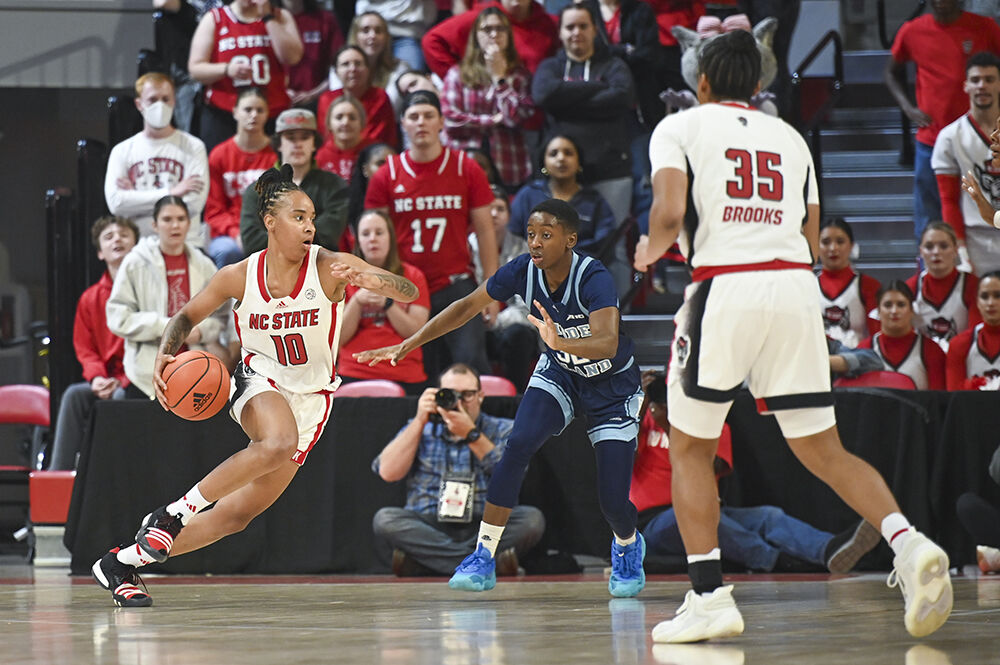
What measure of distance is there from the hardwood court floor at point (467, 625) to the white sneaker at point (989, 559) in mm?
336

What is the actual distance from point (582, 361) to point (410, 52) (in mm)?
5574

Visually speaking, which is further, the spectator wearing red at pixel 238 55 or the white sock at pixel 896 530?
the spectator wearing red at pixel 238 55

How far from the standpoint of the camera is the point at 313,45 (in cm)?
1142

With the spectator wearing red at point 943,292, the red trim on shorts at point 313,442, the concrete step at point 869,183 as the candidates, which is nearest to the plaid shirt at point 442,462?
the red trim on shorts at point 313,442

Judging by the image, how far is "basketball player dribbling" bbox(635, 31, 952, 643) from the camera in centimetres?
428

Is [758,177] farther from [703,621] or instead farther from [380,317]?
[380,317]

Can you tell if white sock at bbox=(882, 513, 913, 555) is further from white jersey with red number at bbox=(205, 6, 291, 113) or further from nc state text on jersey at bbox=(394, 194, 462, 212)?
white jersey with red number at bbox=(205, 6, 291, 113)

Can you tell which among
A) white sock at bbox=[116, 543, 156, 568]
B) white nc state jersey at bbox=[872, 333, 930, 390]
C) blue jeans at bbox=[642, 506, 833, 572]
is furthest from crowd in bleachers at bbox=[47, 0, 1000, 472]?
white sock at bbox=[116, 543, 156, 568]

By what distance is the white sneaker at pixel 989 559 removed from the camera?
24.1 ft

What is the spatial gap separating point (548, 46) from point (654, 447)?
4.18 meters

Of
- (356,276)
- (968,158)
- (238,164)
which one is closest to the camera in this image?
(356,276)

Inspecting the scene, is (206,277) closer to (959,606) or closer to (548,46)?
(548,46)

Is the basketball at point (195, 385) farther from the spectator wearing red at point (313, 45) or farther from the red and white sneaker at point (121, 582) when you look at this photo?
the spectator wearing red at point (313, 45)

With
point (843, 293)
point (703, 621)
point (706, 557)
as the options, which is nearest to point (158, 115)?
point (843, 293)
